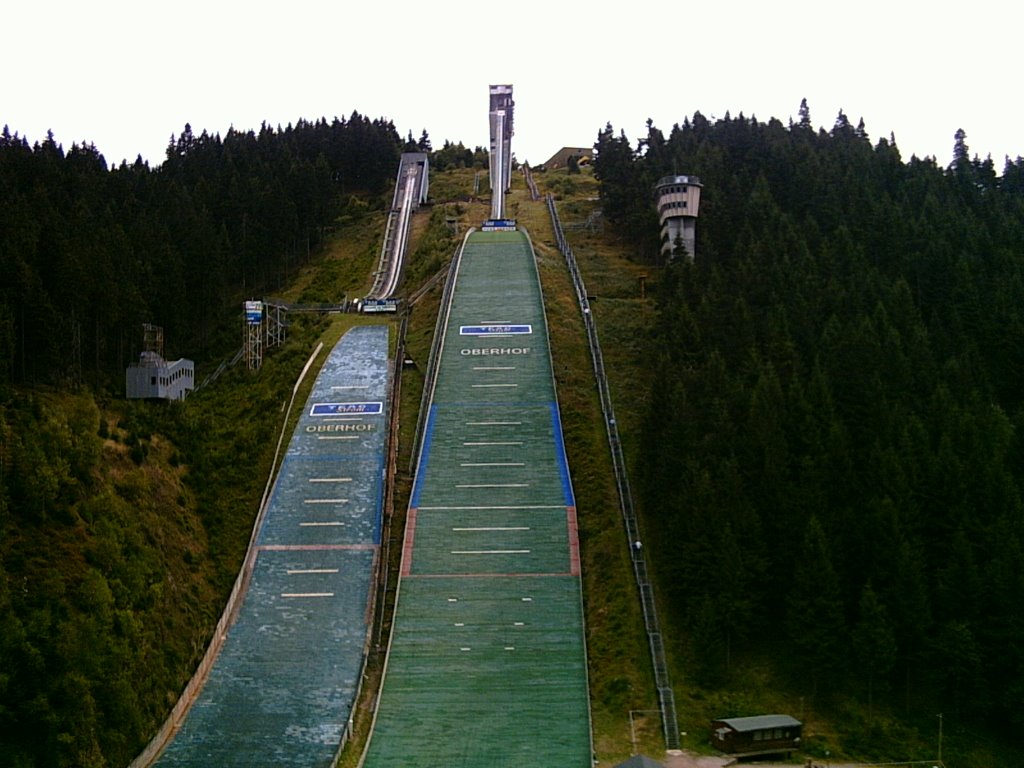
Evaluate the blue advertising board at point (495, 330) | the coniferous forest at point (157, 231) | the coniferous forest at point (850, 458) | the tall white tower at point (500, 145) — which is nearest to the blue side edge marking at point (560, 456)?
the coniferous forest at point (850, 458)

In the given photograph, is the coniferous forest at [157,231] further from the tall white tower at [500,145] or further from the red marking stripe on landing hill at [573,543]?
the red marking stripe on landing hill at [573,543]

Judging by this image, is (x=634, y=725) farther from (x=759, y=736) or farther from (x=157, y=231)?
(x=157, y=231)

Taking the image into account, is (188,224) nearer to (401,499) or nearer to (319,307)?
(319,307)

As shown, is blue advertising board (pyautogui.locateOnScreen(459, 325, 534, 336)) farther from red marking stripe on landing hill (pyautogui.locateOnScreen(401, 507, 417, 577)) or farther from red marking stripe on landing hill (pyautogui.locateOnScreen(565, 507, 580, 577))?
red marking stripe on landing hill (pyautogui.locateOnScreen(565, 507, 580, 577))

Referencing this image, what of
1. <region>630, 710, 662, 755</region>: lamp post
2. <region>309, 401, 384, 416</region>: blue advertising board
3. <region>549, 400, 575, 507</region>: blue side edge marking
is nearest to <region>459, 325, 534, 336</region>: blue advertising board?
<region>549, 400, 575, 507</region>: blue side edge marking

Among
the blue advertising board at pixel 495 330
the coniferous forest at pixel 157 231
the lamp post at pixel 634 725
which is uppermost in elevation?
the coniferous forest at pixel 157 231

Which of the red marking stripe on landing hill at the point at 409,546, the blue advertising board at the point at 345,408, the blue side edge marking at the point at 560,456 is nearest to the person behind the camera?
the red marking stripe on landing hill at the point at 409,546

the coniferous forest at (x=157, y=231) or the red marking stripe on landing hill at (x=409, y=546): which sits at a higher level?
the coniferous forest at (x=157, y=231)
